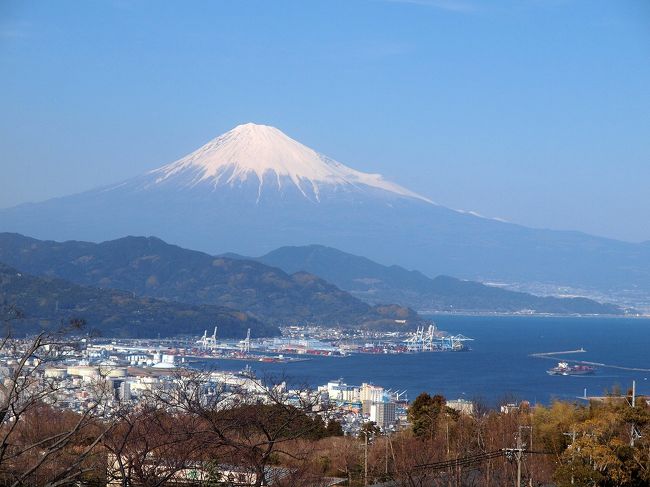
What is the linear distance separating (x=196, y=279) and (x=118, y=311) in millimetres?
23014

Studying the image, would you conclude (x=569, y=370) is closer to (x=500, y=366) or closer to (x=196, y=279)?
(x=500, y=366)

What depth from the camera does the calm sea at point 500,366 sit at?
143 ft

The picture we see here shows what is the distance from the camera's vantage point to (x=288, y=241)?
140875 millimetres

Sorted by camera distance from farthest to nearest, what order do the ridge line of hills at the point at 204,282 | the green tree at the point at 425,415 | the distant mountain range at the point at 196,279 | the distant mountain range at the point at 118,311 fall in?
the distant mountain range at the point at 196,279
the ridge line of hills at the point at 204,282
the distant mountain range at the point at 118,311
the green tree at the point at 425,415

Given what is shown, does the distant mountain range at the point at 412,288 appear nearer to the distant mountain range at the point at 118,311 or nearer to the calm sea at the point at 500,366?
the calm sea at the point at 500,366

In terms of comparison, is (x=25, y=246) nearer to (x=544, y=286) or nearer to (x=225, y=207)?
(x=225, y=207)

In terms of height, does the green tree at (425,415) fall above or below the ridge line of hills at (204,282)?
below

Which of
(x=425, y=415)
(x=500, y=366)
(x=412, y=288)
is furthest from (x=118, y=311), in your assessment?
(x=412, y=288)

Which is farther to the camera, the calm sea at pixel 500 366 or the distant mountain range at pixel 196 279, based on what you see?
the distant mountain range at pixel 196 279

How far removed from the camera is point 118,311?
70.4 metres

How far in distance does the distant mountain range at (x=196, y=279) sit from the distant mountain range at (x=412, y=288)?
21.7 meters

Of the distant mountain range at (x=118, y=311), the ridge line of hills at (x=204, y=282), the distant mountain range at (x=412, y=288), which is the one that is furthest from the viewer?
the distant mountain range at (x=412, y=288)

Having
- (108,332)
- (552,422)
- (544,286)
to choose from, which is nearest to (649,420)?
(552,422)

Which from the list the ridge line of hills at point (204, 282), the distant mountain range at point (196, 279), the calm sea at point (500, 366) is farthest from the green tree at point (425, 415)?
the distant mountain range at point (196, 279)
